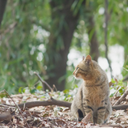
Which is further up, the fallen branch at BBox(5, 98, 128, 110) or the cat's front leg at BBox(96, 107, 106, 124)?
the fallen branch at BBox(5, 98, 128, 110)

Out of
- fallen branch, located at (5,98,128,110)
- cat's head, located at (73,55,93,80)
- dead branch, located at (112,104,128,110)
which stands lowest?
dead branch, located at (112,104,128,110)

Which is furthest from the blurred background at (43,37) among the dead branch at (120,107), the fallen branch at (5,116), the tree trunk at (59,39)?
the fallen branch at (5,116)

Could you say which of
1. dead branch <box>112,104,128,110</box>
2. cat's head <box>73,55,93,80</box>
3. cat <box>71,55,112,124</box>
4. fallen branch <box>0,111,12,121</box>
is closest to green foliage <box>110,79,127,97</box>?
dead branch <box>112,104,128,110</box>

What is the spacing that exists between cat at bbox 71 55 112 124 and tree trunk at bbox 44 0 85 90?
4298mm

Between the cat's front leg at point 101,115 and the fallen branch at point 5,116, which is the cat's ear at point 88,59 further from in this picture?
the fallen branch at point 5,116

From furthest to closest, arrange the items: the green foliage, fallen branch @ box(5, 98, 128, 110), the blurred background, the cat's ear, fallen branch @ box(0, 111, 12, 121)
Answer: the blurred background < the green foliage < fallen branch @ box(5, 98, 128, 110) < the cat's ear < fallen branch @ box(0, 111, 12, 121)

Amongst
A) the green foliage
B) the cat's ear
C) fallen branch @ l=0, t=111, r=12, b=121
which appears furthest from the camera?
the green foliage

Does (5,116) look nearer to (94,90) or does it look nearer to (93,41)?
(94,90)

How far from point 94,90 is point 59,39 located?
4.54 meters

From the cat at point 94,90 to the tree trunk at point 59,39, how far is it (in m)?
4.30

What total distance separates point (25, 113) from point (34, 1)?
14.2ft

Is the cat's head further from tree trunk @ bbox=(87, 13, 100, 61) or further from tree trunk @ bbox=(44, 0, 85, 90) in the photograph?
tree trunk @ bbox=(87, 13, 100, 61)

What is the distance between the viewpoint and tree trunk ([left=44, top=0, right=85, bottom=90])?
7809 millimetres

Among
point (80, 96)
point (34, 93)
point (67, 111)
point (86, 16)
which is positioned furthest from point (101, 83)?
point (86, 16)
